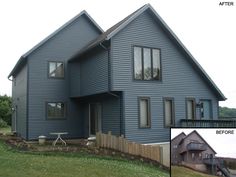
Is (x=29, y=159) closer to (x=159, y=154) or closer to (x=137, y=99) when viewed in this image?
(x=159, y=154)

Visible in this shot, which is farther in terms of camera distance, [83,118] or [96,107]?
[83,118]

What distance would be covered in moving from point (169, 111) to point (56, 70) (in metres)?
8.55

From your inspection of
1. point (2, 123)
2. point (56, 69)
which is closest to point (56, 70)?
point (56, 69)

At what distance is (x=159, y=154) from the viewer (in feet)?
44.2

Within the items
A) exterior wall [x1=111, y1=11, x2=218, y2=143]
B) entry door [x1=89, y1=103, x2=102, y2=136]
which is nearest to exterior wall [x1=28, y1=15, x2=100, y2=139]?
entry door [x1=89, y1=103, x2=102, y2=136]

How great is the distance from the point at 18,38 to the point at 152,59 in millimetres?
24466

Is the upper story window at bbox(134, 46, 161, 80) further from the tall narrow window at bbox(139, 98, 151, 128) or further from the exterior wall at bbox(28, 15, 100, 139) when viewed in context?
the exterior wall at bbox(28, 15, 100, 139)

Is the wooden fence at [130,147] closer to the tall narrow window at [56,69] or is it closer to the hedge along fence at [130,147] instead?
the hedge along fence at [130,147]

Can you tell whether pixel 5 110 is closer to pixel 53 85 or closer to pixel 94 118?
pixel 53 85

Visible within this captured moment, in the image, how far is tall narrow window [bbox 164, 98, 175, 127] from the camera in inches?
742

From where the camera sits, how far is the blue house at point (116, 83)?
17312mm

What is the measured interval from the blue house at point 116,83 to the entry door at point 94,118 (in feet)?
0.20

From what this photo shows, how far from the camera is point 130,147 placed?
14750 millimetres

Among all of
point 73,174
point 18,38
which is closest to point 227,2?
point 73,174
